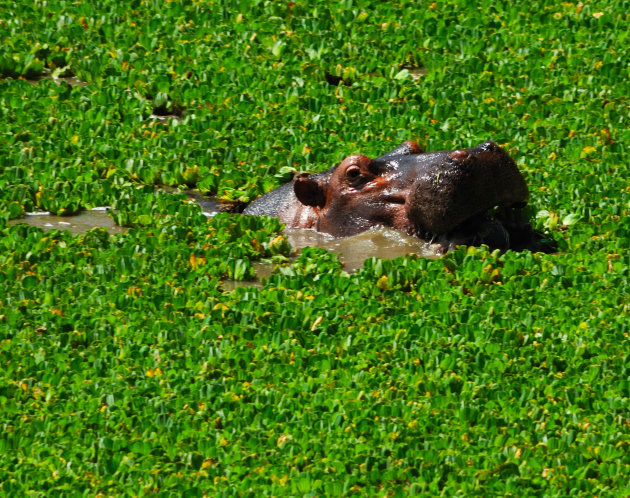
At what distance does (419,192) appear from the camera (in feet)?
28.5

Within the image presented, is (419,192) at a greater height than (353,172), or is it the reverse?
(419,192)

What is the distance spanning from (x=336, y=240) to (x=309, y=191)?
43cm

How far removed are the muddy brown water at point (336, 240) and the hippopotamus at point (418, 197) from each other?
0.06 metres

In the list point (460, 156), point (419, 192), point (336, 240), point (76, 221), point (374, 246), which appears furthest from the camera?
point (76, 221)

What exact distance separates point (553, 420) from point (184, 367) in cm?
203

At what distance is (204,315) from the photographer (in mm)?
7973

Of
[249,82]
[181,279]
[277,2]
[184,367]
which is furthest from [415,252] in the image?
[277,2]

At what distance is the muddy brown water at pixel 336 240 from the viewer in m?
8.95

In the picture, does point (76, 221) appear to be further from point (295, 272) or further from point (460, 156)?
point (460, 156)

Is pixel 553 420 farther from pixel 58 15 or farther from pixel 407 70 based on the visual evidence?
pixel 58 15

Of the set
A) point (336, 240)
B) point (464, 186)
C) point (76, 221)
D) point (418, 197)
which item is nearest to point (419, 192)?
point (418, 197)

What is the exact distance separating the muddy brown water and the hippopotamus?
0.06m

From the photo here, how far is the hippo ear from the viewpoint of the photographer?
371 inches

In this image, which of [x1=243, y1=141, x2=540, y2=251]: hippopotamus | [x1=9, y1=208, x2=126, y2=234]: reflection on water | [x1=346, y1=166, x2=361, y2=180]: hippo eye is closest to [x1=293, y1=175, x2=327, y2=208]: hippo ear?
[x1=243, y1=141, x2=540, y2=251]: hippopotamus
